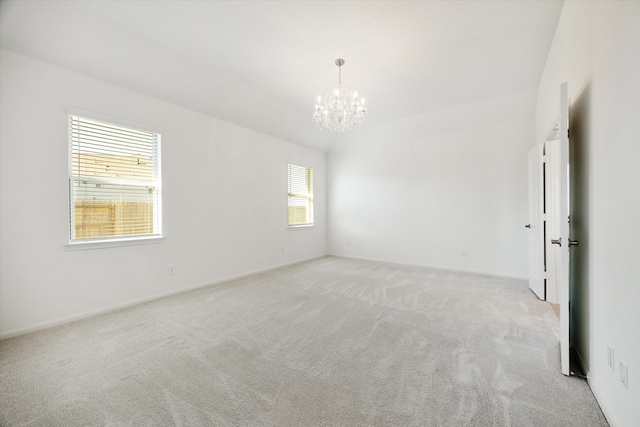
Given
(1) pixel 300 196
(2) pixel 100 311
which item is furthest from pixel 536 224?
(2) pixel 100 311

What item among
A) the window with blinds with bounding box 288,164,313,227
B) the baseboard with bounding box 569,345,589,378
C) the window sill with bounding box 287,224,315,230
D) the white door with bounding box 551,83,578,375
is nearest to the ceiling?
the white door with bounding box 551,83,578,375

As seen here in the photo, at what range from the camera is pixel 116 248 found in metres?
3.11

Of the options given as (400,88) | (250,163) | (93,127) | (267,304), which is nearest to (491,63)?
(400,88)

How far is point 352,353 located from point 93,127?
3761 millimetres

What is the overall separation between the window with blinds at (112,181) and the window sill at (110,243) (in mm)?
77

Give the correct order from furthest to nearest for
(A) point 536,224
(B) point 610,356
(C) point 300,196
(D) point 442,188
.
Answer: (C) point 300,196 < (D) point 442,188 < (A) point 536,224 < (B) point 610,356

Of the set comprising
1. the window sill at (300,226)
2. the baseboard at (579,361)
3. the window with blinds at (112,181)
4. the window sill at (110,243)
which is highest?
the window with blinds at (112,181)

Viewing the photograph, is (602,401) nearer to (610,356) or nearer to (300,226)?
(610,356)

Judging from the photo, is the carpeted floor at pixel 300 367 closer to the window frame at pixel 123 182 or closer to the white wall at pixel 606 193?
the white wall at pixel 606 193

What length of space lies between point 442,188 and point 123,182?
17.6 ft

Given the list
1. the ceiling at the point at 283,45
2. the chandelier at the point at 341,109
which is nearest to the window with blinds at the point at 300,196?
the ceiling at the point at 283,45

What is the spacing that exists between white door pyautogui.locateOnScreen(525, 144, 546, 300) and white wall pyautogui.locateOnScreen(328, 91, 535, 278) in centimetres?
77

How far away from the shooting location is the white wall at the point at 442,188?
4.45 meters

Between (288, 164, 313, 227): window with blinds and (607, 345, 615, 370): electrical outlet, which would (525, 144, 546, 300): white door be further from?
→ (288, 164, 313, 227): window with blinds
